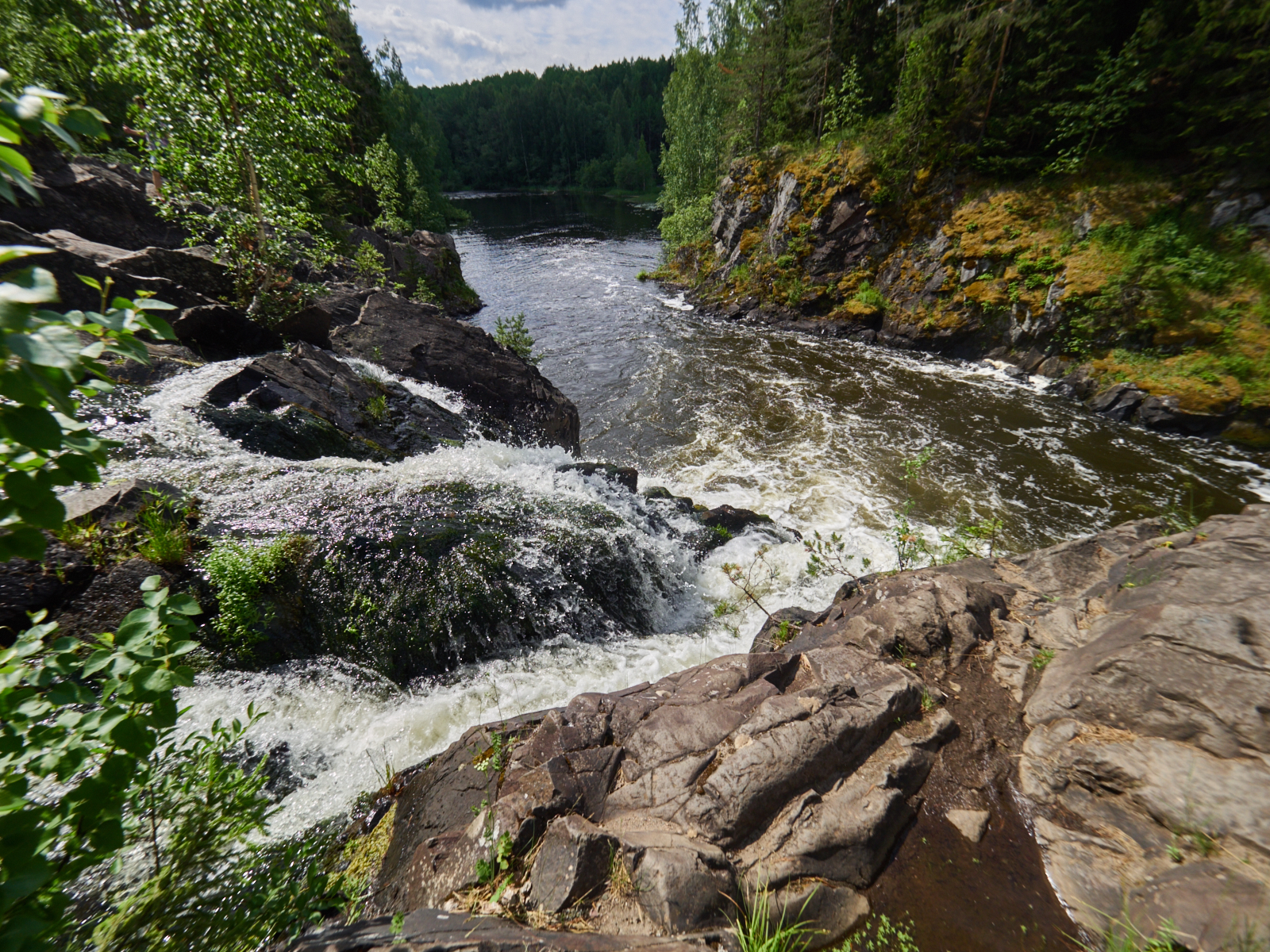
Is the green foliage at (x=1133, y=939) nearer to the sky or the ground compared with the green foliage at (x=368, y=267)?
nearer to the ground

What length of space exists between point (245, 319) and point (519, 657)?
8834 millimetres

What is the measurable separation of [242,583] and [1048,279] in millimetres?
21453

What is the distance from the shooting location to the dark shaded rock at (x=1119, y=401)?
540 inches

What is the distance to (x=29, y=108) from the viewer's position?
53.9 inches

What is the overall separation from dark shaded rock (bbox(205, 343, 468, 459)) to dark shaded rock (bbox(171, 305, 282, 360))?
1.05 metres

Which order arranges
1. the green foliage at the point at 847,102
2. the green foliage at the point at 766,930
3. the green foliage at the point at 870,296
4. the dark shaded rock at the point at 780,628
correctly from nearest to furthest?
the green foliage at the point at 766,930 → the dark shaded rock at the point at 780,628 → the green foliage at the point at 870,296 → the green foliage at the point at 847,102

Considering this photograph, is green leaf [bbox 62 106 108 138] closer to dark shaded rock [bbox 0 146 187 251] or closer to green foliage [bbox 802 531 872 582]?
green foliage [bbox 802 531 872 582]

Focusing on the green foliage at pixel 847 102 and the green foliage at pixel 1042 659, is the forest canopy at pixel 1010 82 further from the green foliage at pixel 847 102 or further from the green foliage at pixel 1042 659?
the green foliage at pixel 1042 659

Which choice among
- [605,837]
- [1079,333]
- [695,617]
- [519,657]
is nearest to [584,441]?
[695,617]

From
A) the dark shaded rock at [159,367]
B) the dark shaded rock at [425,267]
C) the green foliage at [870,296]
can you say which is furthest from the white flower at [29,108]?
the green foliage at [870,296]

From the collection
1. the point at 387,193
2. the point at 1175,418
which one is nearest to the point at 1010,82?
the point at 1175,418

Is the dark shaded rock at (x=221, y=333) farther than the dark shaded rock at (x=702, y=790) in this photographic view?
Yes

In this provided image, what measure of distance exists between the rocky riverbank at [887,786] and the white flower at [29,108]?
3.62m

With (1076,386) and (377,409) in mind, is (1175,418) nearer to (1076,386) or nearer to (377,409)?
(1076,386)
